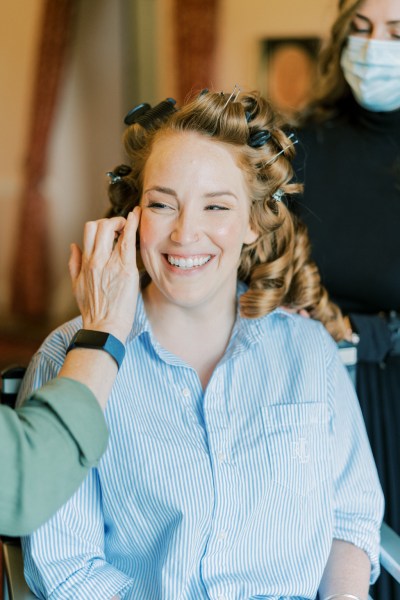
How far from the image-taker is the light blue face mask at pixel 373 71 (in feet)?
6.77

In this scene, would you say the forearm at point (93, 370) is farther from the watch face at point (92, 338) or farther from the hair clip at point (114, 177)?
the hair clip at point (114, 177)

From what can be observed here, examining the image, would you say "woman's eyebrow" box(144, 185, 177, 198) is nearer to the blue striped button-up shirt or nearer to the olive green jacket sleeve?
the blue striped button-up shirt

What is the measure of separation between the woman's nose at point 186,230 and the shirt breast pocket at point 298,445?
381 millimetres

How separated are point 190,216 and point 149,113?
29 centimetres

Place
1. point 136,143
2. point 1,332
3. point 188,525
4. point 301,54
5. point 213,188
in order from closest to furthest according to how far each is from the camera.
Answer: point 188,525 → point 213,188 → point 136,143 → point 301,54 → point 1,332

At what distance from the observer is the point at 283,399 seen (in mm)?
1636

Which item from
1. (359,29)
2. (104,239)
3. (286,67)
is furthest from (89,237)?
(286,67)

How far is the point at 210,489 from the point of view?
1.49m

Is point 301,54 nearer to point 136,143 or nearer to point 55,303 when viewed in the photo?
point 55,303

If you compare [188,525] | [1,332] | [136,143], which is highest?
[136,143]

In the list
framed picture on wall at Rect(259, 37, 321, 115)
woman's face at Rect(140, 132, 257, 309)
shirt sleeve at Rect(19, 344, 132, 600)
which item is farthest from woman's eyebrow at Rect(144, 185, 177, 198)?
framed picture on wall at Rect(259, 37, 321, 115)

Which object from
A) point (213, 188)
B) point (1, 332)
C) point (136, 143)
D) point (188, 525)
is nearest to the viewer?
point (188, 525)

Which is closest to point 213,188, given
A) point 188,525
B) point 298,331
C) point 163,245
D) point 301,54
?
point 163,245

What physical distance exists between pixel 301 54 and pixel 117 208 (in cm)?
337
